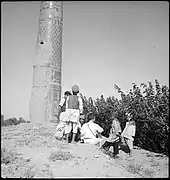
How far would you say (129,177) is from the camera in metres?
3.66

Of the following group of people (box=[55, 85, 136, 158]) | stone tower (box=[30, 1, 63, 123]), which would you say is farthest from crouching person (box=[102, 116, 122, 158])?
stone tower (box=[30, 1, 63, 123])

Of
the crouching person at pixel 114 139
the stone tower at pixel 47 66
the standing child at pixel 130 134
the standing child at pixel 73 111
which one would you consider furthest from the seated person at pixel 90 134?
the stone tower at pixel 47 66

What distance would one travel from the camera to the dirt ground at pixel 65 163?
3596 mm

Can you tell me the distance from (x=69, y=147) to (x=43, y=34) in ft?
18.2

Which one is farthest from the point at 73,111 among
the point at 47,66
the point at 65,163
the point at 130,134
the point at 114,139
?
the point at 47,66

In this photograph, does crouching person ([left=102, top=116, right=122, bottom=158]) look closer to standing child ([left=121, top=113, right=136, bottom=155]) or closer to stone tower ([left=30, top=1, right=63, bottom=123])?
standing child ([left=121, top=113, right=136, bottom=155])

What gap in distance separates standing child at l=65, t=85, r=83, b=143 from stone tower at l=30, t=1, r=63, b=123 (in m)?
2.77

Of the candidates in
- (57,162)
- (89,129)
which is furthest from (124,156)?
(57,162)

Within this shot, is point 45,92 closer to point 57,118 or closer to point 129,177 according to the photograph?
point 57,118

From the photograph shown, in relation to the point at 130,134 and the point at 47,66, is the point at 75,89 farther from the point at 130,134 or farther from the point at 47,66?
the point at 47,66

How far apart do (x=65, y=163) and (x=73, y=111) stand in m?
1.92

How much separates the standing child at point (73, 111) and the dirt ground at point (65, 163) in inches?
18.4

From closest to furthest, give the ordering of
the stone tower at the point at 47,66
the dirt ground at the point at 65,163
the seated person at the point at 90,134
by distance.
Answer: the dirt ground at the point at 65,163
the seated person at the point at 90,134
the stone tower at the point at 47,66

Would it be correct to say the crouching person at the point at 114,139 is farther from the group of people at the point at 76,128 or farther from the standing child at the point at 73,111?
the standing child at the point at 73,111
